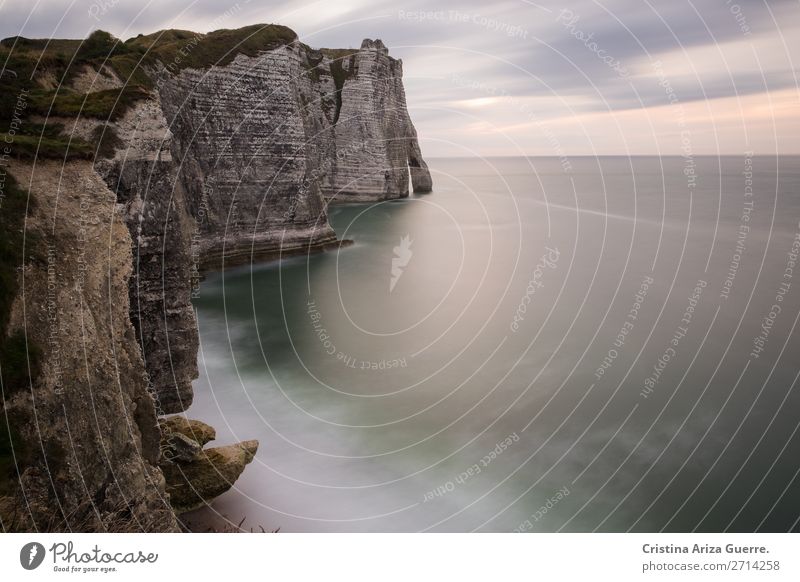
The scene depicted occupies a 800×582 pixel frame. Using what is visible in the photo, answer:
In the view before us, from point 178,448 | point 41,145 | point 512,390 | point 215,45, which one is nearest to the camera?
point 41,145

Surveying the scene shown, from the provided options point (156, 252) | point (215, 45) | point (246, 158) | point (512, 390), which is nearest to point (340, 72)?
point (215, 45)

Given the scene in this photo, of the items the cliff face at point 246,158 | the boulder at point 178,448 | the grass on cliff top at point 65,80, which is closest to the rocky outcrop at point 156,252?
the grass on cliff top at point 65,80

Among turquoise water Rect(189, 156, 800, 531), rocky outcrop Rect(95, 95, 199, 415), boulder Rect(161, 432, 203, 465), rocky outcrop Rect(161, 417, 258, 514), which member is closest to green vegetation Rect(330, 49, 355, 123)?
turquoise water Rect(189, 156, 800, 531)

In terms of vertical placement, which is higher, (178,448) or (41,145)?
(41,145)

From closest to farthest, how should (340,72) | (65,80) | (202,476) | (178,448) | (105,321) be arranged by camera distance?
(105,321)
(202,476)
(178,448)
(65,80)
(340,72)

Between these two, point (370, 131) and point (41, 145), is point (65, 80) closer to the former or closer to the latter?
point (41, 145)

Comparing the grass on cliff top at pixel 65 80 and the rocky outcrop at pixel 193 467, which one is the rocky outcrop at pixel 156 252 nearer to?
the grass on cliff top at pixel 65 80

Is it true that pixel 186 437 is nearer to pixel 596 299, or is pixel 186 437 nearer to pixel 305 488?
pixel 305 488
